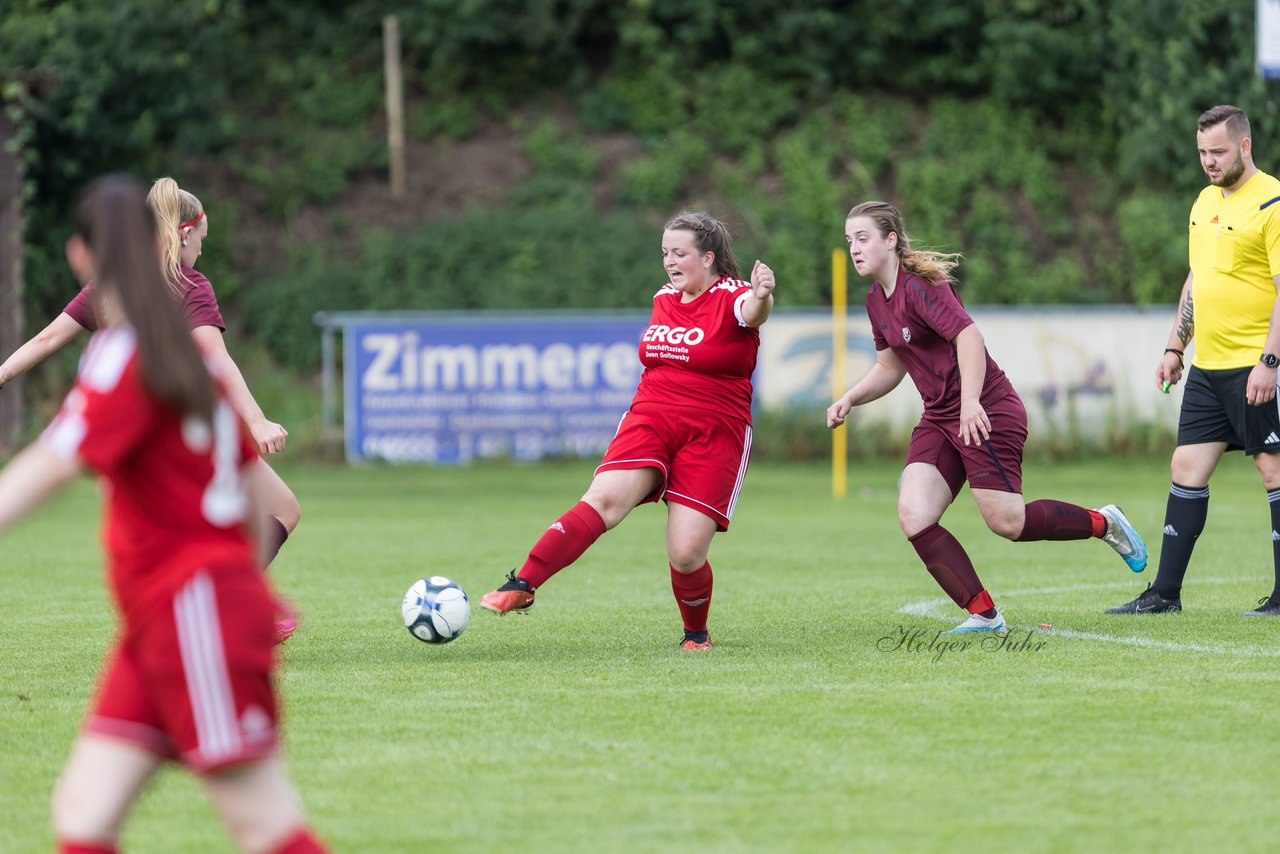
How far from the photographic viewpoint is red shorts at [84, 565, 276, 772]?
317 cm

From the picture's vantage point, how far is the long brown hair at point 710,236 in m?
7.28

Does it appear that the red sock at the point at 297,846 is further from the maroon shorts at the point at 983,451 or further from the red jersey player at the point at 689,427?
the maroon shorts at the point at 983,451

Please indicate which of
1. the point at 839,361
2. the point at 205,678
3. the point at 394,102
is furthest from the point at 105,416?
the point at 394,102

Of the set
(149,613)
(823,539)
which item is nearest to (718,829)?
(149,613)

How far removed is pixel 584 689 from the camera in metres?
6.34

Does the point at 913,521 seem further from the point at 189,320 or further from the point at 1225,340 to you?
the point at 189,320

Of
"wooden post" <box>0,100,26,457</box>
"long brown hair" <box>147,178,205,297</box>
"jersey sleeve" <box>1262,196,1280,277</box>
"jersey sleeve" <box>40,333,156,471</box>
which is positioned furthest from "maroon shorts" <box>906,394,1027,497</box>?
"wooden post" <box>0,100,26,457</box>

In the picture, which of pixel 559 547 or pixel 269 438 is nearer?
pixel 269 438

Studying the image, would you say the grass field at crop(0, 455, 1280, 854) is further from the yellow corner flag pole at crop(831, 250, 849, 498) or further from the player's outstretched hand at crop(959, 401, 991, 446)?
the yellow corner flag pole at crop(831, 250, 849, 498)

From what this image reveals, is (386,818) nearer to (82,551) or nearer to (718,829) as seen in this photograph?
(718,829)

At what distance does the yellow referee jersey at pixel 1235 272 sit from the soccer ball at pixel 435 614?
3.73 m

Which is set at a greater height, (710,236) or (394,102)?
(394,102)

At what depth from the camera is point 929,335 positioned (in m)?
7.57

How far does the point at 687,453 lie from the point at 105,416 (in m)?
4.36
